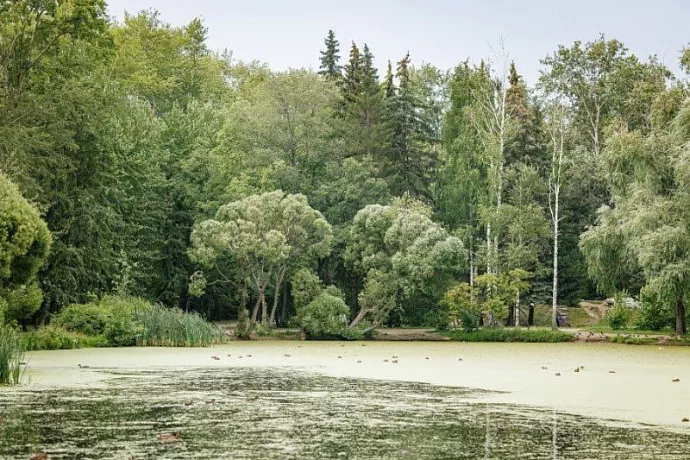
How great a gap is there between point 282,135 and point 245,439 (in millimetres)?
40095

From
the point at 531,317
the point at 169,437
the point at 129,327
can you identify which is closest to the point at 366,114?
the point at 531,317

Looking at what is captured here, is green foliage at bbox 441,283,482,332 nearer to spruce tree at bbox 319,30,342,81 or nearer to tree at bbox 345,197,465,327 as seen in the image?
tree at bbox 345,197,465,327

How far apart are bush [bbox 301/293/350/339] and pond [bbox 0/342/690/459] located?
51.3ft

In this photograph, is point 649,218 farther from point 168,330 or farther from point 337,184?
point 168,330

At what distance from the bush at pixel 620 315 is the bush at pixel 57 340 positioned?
2163 centimetres

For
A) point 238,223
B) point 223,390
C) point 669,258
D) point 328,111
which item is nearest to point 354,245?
point 238,223

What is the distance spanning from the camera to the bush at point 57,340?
95.0 feet

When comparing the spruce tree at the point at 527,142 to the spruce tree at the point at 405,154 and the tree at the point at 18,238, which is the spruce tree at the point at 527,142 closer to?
the spruce tree at the point at 405,154

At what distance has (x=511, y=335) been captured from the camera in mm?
40656

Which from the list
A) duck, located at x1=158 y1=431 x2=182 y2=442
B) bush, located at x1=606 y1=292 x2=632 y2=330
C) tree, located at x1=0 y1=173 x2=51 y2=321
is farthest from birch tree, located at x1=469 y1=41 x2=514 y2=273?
duck, located at x1=158 y1=431 x2=182 y2=442

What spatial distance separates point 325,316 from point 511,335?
7.77 metres

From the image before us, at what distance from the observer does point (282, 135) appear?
1962 inches

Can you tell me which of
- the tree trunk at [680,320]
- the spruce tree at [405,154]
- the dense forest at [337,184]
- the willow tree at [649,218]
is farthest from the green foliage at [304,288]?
the tree trunk at [680,320]

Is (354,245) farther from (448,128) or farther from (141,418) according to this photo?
(141,418)
